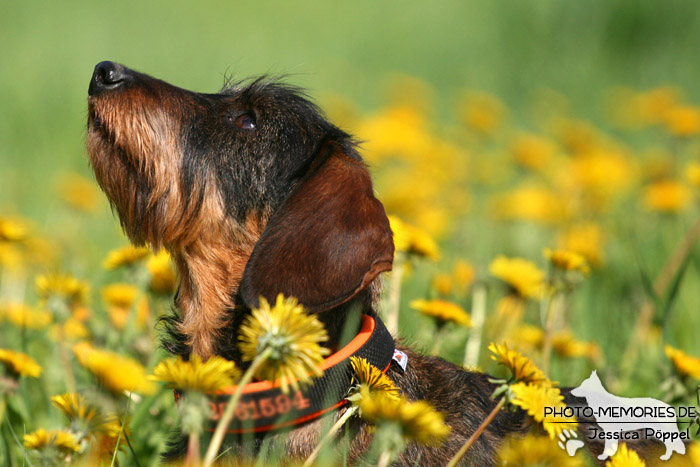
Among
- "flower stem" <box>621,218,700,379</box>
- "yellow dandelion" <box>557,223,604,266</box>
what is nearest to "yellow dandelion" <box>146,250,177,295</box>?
"flower stem" <box>621,218,700,379</box>

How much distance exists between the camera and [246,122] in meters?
3.53

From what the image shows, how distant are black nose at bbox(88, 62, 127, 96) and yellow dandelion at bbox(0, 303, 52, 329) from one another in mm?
1139

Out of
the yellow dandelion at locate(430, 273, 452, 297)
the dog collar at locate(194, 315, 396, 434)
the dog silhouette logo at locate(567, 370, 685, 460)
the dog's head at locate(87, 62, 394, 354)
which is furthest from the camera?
the yellow dandelion at locate(430, 273, 452, 297)

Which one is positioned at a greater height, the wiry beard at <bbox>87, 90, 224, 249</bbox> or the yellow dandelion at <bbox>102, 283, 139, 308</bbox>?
the wiry beard at <bbox>87, 90, 224, 249</bbox>

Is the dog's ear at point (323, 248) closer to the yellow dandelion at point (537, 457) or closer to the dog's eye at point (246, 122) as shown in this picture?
the dog's eye at point (246, 122)

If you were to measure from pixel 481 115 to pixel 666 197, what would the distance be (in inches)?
87.3

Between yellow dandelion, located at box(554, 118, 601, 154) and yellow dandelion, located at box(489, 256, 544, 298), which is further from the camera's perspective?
yellow dandelion, located at box(554, 118, 601, 154)

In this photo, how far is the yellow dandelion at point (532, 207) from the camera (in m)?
6.30

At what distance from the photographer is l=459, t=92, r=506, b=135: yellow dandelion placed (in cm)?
774

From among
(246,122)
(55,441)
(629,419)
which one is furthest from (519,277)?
(55,441)

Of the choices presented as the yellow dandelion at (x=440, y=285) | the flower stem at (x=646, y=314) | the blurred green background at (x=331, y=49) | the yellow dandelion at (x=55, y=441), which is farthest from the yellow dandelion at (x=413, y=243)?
the blurred green background at (x=331, y=49)

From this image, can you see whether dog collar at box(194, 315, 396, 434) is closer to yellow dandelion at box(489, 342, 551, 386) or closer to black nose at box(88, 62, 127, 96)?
yellow dandelion at box(489, 342, 551, 386)

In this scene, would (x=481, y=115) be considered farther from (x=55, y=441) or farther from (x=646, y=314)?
(x=55, y=441)

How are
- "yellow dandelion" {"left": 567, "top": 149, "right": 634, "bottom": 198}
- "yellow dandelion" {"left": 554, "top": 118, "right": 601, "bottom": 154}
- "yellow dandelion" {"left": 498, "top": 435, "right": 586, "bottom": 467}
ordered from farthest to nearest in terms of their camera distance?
"yellow dandelion" {"left": 554, "top": 118, "right": 601, "bottom": 154}, "yellow dandelion" {"left": 567, "top": 149, "right": 634, "bottom": 198}, "yellow dandelion" {"left": 498, "top": 435, "right": 586, "bottom": 467}
